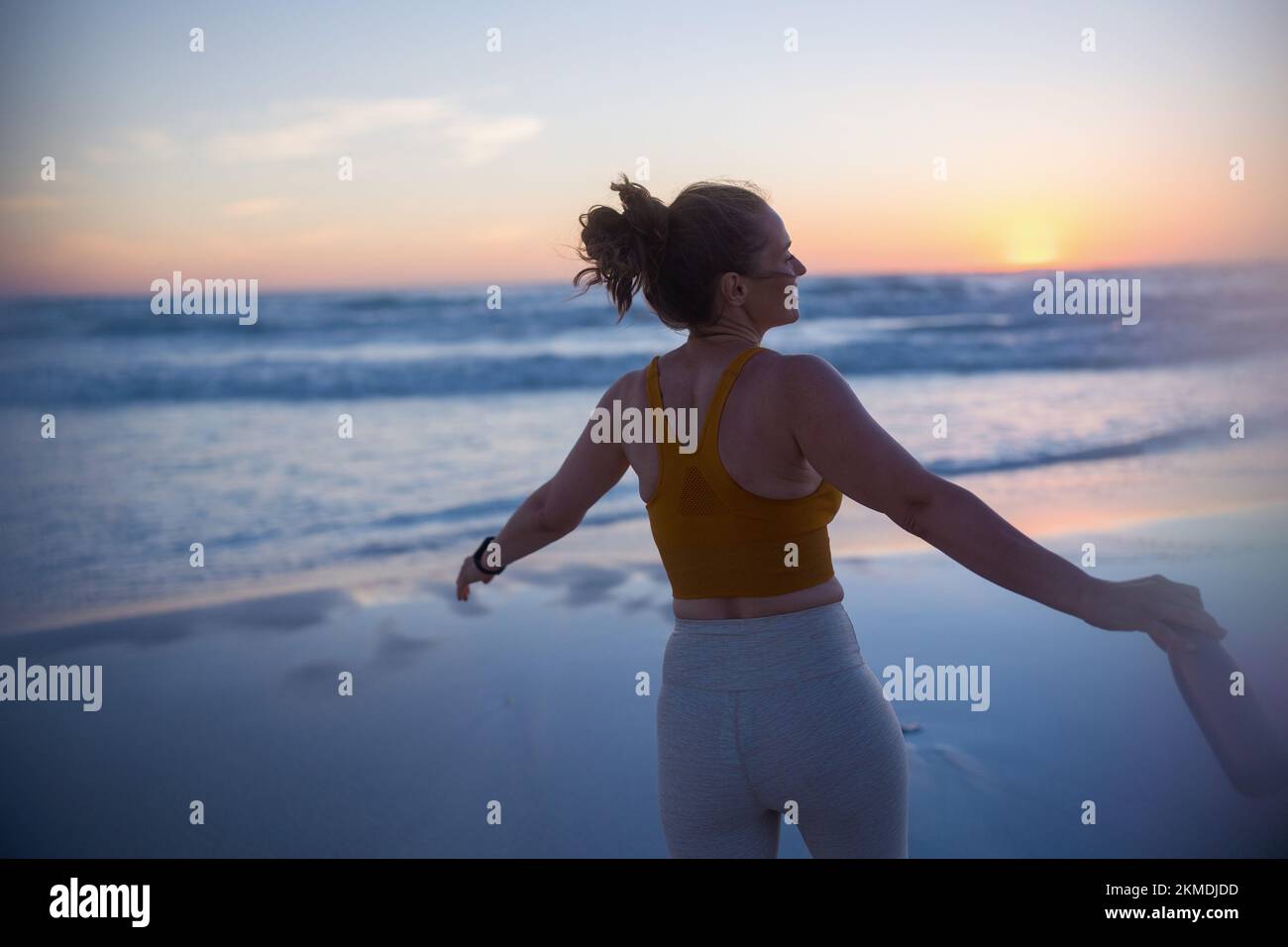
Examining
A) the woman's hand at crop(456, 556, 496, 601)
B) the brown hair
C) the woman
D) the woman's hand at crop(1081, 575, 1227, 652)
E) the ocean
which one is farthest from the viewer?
the ocean

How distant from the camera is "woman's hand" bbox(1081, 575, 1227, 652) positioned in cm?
144

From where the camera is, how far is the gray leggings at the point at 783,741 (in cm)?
165

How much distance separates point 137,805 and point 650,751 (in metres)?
1.71

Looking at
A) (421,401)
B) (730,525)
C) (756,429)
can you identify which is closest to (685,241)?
(756,429)

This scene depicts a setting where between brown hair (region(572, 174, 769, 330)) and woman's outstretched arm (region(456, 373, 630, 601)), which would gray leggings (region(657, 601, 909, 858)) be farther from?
brown hair (region(572, 174, 769, 330))

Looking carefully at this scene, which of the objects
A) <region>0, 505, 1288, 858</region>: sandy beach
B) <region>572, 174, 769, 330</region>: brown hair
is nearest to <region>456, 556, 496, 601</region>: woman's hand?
<region>572, 174, 769, 330</region>: brown hair

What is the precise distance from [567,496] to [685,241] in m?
0.58

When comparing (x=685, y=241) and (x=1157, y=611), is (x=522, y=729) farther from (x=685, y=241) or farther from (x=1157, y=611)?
(x=1157, y=611)

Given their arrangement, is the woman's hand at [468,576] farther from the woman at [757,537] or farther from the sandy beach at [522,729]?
the sandy beach at [522,729]

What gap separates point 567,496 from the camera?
6.88 ft

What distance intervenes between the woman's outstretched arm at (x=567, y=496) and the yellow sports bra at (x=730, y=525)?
25 centimetres
